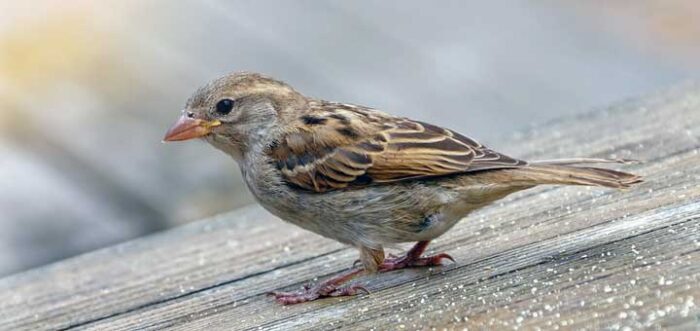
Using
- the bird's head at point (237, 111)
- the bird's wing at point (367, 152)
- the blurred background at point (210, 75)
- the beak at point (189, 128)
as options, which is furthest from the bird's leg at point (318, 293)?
the blurred background at point (210, 75)

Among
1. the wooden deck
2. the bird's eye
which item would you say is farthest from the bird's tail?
the bird's eye

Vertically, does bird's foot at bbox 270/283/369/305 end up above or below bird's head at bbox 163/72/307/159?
below

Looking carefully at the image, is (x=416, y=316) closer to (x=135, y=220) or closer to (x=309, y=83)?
(x=135, y=220)

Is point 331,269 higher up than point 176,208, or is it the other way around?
point 331,269

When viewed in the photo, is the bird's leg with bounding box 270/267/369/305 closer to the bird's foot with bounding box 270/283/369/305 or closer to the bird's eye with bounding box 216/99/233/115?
the bird's foot with bounding box 270/283/369/305

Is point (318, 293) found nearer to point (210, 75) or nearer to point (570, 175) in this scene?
point (570, 175)

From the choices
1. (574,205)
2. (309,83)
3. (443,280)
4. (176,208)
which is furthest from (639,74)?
(443,280)

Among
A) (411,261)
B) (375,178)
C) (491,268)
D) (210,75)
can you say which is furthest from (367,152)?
(210,75)
